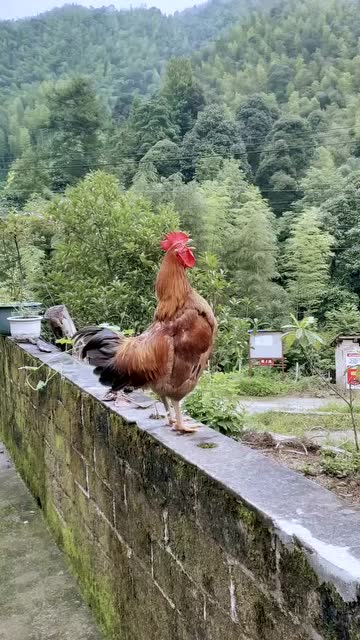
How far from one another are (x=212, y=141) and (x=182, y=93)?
1141cm

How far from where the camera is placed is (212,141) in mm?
31484

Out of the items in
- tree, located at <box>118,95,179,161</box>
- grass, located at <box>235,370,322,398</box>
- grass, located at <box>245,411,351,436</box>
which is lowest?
grass, located at <box>235,370,322,398</box>

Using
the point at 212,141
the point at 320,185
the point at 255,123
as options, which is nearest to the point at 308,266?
the point at 320,185

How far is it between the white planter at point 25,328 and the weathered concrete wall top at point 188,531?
974 millimetres

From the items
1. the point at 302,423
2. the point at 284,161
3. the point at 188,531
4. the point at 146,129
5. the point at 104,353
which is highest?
the point at 146,129

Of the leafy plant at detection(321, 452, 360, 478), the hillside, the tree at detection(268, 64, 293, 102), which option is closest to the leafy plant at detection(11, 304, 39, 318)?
the leafy plant at detection(321, 452, 360, 478)

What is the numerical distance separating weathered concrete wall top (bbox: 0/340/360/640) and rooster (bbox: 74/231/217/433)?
129 millimetres

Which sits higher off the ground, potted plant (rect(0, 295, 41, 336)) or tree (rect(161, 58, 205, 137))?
tree (rect(161, 58, 205, 137))

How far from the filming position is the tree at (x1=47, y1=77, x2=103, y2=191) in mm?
31641

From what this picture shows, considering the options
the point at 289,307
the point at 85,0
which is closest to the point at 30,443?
the point at 289,307

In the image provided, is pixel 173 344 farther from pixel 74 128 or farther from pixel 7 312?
pixel 74 128

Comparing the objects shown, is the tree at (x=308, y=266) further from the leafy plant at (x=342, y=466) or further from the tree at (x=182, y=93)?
the tree at (x=182, y=93)

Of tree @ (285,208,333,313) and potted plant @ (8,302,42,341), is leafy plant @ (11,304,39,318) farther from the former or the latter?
tree @ (285,208,333,313)

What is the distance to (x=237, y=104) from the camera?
40.1m
